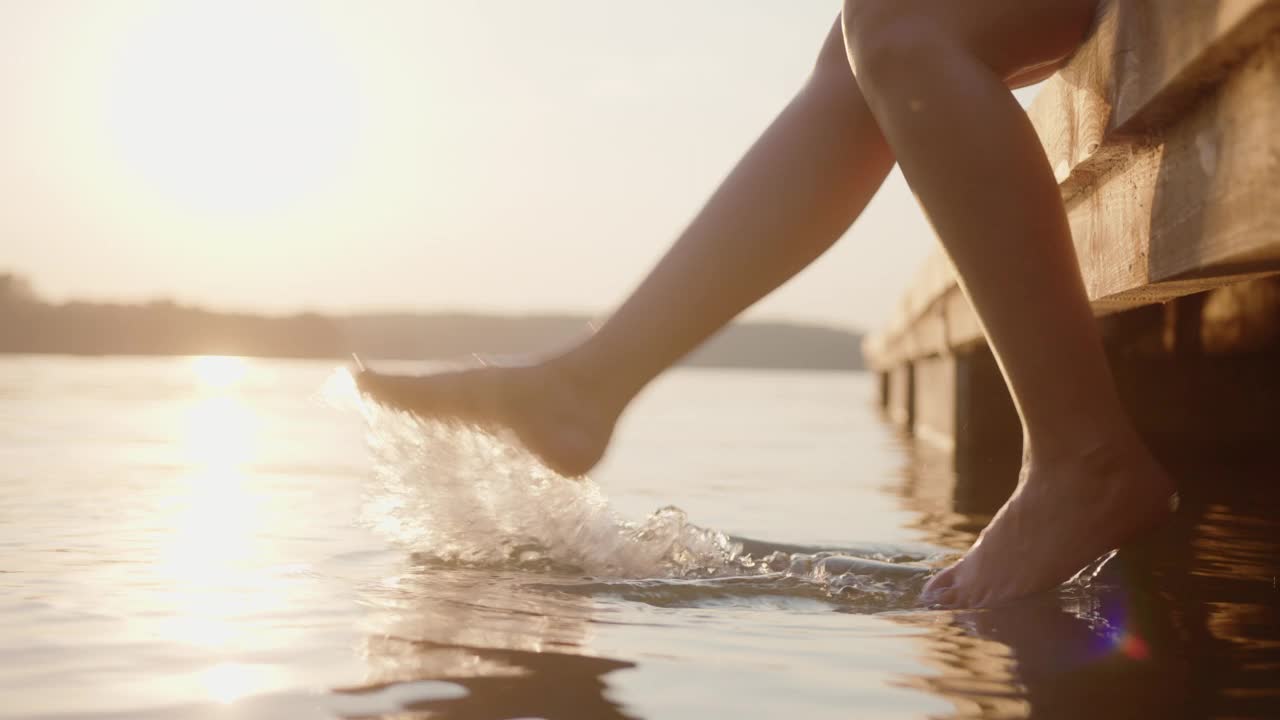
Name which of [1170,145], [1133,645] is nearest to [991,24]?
[1170,145]

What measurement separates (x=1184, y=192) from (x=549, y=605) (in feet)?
2.38

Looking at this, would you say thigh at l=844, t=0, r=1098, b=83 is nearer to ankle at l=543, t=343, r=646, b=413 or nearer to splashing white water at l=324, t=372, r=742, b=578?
ankle at l=543, t=343, r=646, b=413

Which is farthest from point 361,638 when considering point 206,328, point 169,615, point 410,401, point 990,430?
point 206,328

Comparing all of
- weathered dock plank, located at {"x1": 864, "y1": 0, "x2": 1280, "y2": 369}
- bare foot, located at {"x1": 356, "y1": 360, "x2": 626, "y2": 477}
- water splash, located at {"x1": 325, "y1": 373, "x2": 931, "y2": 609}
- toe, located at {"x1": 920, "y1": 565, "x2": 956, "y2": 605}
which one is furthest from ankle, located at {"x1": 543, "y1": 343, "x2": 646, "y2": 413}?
weathered dock plank, located at {"x1": 864, "y1": 0, "x2": 1280, "y2": 369}

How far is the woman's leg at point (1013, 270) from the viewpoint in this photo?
1.31 metres

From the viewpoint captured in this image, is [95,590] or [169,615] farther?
[95,590]

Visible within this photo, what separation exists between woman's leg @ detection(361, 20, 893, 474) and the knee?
165 millimetres

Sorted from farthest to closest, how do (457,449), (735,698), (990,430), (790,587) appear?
(990,430), (457,449), (790,587), (735,698)

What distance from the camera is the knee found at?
1.36m

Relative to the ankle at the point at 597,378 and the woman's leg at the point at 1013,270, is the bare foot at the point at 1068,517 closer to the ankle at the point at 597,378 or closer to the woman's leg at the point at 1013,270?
the woman's leg at the point at 1013,270

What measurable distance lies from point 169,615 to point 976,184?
872 millimetres

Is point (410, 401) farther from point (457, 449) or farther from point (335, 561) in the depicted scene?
point (335, 561)

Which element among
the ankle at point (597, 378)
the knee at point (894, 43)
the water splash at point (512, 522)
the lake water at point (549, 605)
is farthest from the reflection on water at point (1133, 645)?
the knee at point (894, 43)

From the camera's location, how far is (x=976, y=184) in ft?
4.32
